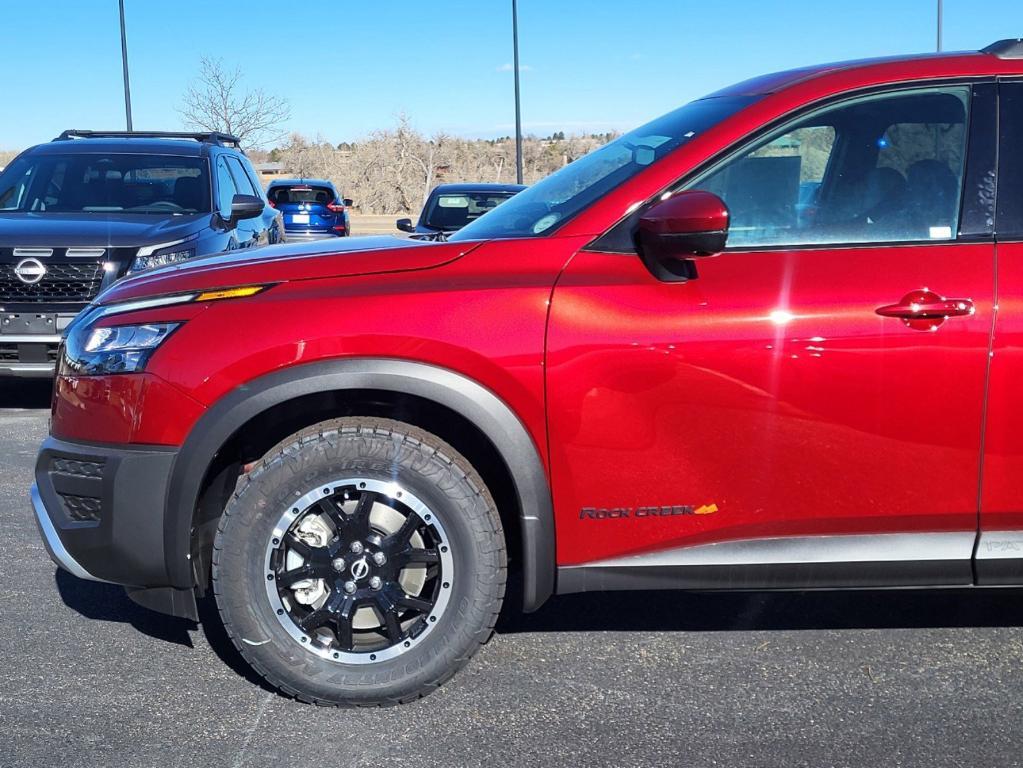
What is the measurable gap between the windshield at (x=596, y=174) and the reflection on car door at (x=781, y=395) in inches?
8.8

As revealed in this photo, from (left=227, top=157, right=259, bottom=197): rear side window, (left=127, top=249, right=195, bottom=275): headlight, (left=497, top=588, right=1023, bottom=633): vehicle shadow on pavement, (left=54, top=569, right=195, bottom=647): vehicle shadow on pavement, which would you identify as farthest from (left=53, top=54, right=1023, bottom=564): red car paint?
(left=227, top=157, right=259, bottom=197): rear side window

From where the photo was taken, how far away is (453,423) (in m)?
3.38

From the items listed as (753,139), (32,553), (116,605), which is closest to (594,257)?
(753,139)

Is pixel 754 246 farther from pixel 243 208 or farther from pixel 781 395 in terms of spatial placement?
pixel 243 208

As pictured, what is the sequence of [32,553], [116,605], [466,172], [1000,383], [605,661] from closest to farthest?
[1000,383] < [605,661] < [116,605] < [32,553] < [466,172]

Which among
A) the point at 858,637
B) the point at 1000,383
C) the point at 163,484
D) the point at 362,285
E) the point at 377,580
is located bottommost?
the point at 858,637

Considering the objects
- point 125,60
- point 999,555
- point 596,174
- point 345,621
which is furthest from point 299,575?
point 125,60

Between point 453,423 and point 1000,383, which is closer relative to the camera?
point 1000,383

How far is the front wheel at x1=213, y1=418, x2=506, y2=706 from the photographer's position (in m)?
3.19

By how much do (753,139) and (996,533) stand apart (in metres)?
1.34

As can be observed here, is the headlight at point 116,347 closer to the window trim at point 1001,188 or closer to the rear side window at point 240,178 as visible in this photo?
the window trim at point 1001,188

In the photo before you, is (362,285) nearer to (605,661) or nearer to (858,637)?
(605,661)

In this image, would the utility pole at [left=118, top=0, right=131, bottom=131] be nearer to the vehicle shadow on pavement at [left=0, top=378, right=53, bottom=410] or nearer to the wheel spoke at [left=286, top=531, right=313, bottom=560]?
the vehicle shadow on pavement at [left=0, top=378, right=53, bottom=410]

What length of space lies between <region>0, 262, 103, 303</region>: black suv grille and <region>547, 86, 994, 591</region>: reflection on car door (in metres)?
5.19
